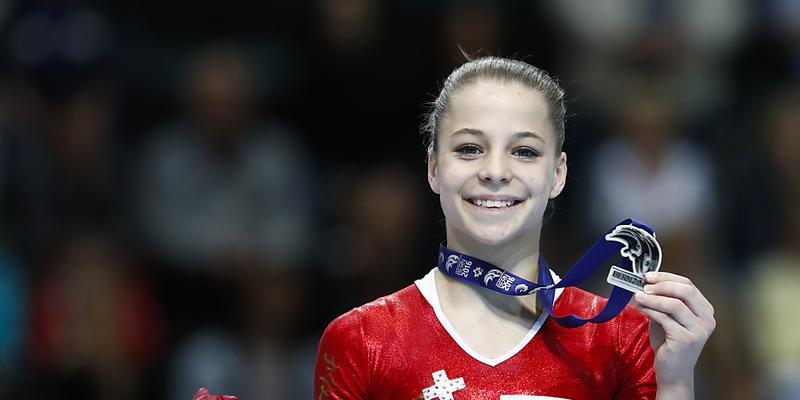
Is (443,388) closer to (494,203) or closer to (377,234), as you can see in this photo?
(494,203)

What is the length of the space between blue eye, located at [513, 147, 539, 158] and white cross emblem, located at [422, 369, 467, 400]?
542mm

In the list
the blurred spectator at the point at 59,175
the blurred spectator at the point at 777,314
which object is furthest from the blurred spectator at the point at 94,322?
the blurred spectator at the point at 777,314

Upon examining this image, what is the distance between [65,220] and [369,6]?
1993 mm

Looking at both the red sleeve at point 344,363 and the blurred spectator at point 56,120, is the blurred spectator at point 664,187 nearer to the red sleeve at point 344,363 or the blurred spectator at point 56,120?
the blurred spectator at point 56,120

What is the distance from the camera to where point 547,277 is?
2965 millimetres

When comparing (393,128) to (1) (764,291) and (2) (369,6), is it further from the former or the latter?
(1) (764,291)

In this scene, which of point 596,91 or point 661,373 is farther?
point 596,91

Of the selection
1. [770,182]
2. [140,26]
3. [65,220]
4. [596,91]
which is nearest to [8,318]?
[65,220]

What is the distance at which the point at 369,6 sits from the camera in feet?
22.1

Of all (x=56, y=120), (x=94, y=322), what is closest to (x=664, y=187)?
(x=94, y=322)

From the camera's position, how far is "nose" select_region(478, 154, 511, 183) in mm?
2822

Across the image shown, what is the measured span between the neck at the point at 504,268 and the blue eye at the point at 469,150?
0.66ft

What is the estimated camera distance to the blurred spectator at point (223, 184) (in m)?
6.15

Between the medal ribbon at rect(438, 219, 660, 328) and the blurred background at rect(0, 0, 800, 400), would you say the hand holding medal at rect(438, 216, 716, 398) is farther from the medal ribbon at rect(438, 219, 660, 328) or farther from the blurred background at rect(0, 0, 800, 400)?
the blurred background at rect(0, 0, 800, 400)
